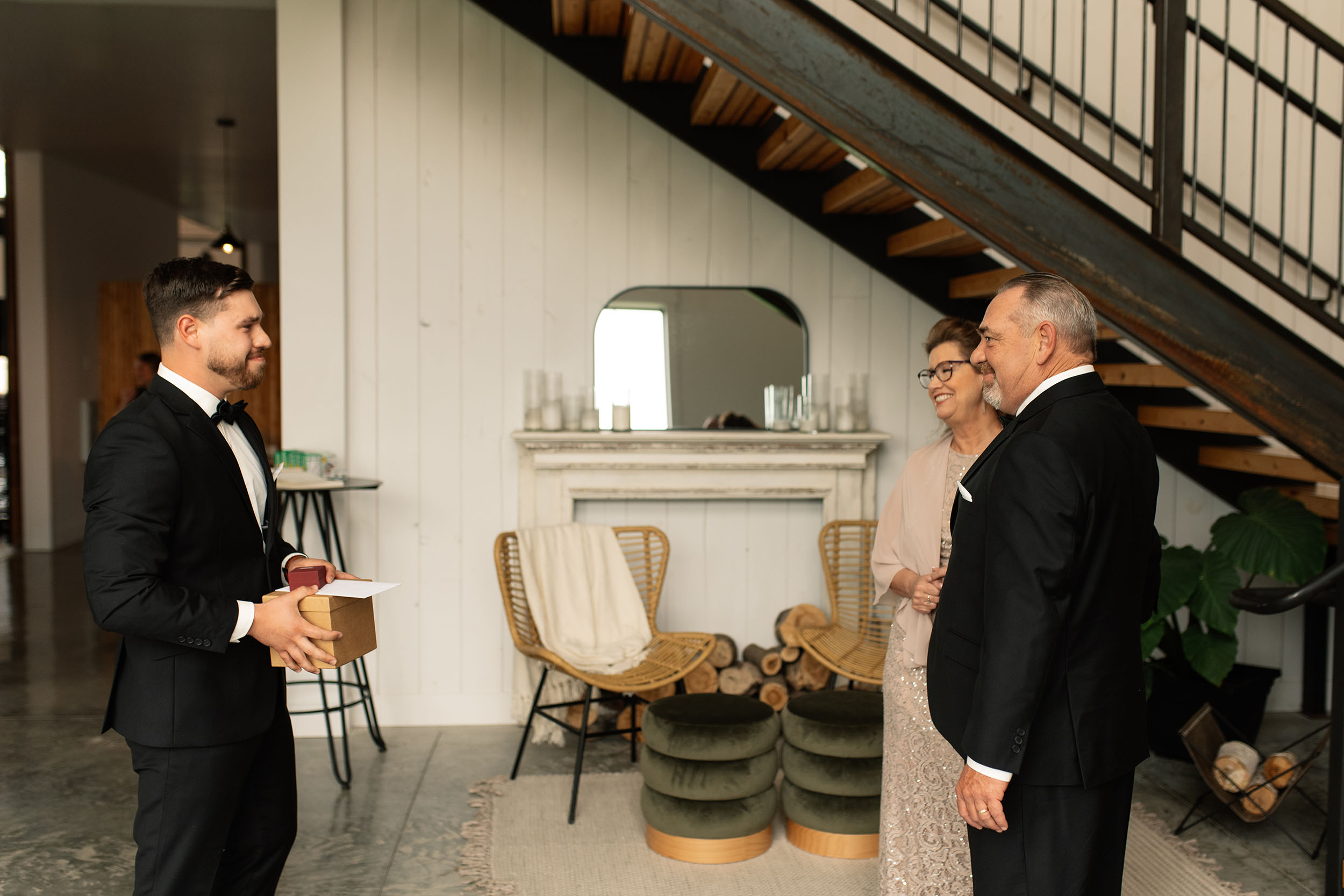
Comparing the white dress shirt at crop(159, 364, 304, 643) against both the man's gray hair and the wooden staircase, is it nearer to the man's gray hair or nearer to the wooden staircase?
the man's gray hair

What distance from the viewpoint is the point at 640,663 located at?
12.6 feet

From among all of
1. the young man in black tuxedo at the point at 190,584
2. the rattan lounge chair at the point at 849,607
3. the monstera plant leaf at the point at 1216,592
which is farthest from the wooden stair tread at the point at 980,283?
the young man in black tuxedo at the point at 190,584

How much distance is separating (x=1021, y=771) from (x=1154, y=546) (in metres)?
0.69

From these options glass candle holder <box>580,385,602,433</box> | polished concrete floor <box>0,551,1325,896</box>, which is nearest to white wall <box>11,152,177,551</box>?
polished concrete floor <box>0,551,1325,896</box>

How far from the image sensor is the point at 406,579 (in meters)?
4.50

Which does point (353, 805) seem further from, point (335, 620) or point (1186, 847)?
point (1186, 847)

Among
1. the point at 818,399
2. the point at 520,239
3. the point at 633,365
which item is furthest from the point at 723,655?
the point at 520,239

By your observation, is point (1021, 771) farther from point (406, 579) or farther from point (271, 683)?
point (406, 579)

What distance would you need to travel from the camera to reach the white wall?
8.54 m

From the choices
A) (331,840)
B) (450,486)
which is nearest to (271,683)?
(331,840)

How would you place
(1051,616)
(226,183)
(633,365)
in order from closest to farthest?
(1051,616), (633,365), (226,183)

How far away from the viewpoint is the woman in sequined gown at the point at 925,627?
236 centimetres

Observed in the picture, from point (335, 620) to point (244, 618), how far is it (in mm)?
168

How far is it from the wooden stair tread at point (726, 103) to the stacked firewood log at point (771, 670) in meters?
2.18
